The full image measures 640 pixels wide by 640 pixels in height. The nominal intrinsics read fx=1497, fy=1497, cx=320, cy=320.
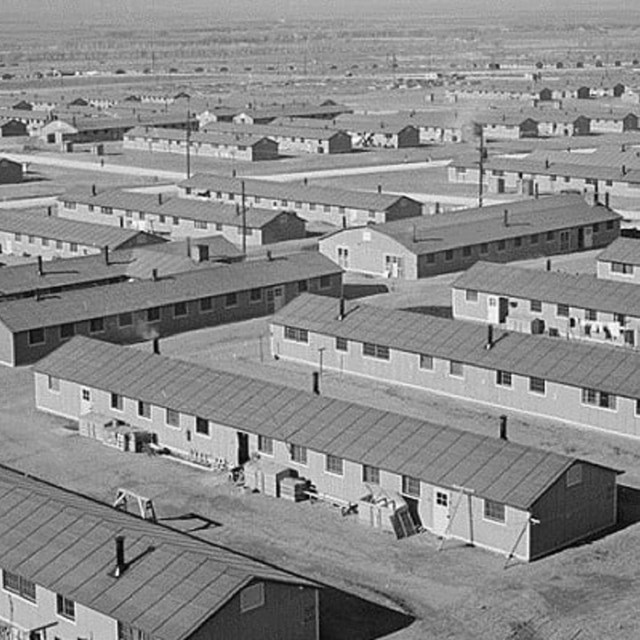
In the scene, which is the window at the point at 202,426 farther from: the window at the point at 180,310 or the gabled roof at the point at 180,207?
the gabled roof at the point at 180,207

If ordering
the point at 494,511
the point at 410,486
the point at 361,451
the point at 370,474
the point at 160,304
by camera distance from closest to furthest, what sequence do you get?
the point at 494,511 → the point at 410,486 → the point at 370,474 → the point at 361,451 → the point at 160,304

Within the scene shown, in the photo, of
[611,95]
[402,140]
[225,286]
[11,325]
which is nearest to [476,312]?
[225,286]

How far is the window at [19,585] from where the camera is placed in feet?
87.3

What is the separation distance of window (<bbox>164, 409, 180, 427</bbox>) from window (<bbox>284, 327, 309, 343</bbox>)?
9871 mm

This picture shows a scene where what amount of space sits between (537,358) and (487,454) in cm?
1023

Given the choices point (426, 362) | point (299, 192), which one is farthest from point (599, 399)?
point (299, 192)

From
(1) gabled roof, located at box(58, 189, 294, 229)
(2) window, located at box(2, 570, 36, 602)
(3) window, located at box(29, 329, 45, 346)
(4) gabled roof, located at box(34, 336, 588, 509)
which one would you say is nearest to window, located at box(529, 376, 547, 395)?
(4) gabled roof, located at box(34, 336, 588, 509)

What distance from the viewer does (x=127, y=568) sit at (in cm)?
2578

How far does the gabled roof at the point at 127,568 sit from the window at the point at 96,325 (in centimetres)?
2064

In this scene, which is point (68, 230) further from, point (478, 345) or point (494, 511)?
point (494, 511)

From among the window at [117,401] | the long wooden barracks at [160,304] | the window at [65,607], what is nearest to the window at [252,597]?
the window at [65,607]

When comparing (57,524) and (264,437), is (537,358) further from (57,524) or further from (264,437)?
(57,524)

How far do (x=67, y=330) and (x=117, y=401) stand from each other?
9.86 meters

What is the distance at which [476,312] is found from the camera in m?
52.9
